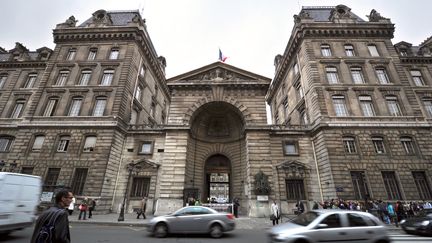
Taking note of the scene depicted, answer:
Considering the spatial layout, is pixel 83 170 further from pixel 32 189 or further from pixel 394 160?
pixel 394 160

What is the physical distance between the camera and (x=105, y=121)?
21969mm

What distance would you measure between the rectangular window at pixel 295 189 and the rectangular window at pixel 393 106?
41.3 feet

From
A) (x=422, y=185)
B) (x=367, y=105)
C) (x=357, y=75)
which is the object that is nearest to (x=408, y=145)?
(x=422, y=185)

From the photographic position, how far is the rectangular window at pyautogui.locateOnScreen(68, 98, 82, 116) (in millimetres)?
23266

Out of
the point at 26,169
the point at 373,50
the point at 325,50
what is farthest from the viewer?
the point at 325,50

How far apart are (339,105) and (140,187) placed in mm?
23783

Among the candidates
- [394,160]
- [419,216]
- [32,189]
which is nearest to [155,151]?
[32,189]

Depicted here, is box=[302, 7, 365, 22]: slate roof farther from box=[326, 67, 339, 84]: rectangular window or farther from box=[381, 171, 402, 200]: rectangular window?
box=[381, 171, 402, 200]: rectangular window

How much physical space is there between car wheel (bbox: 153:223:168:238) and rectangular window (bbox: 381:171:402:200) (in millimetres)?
20164

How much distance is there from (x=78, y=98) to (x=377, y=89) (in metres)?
34.9

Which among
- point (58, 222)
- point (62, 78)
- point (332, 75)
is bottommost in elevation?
point (58, 222)

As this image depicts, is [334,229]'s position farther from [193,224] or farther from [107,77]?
[107,77]

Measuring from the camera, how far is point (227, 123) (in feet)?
86.6

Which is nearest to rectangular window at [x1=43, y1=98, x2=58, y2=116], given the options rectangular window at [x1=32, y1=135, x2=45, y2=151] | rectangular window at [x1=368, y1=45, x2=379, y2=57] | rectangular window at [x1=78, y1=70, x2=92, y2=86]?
rectangular window at [x1=32, y1=135, x2=45, y2=151]
